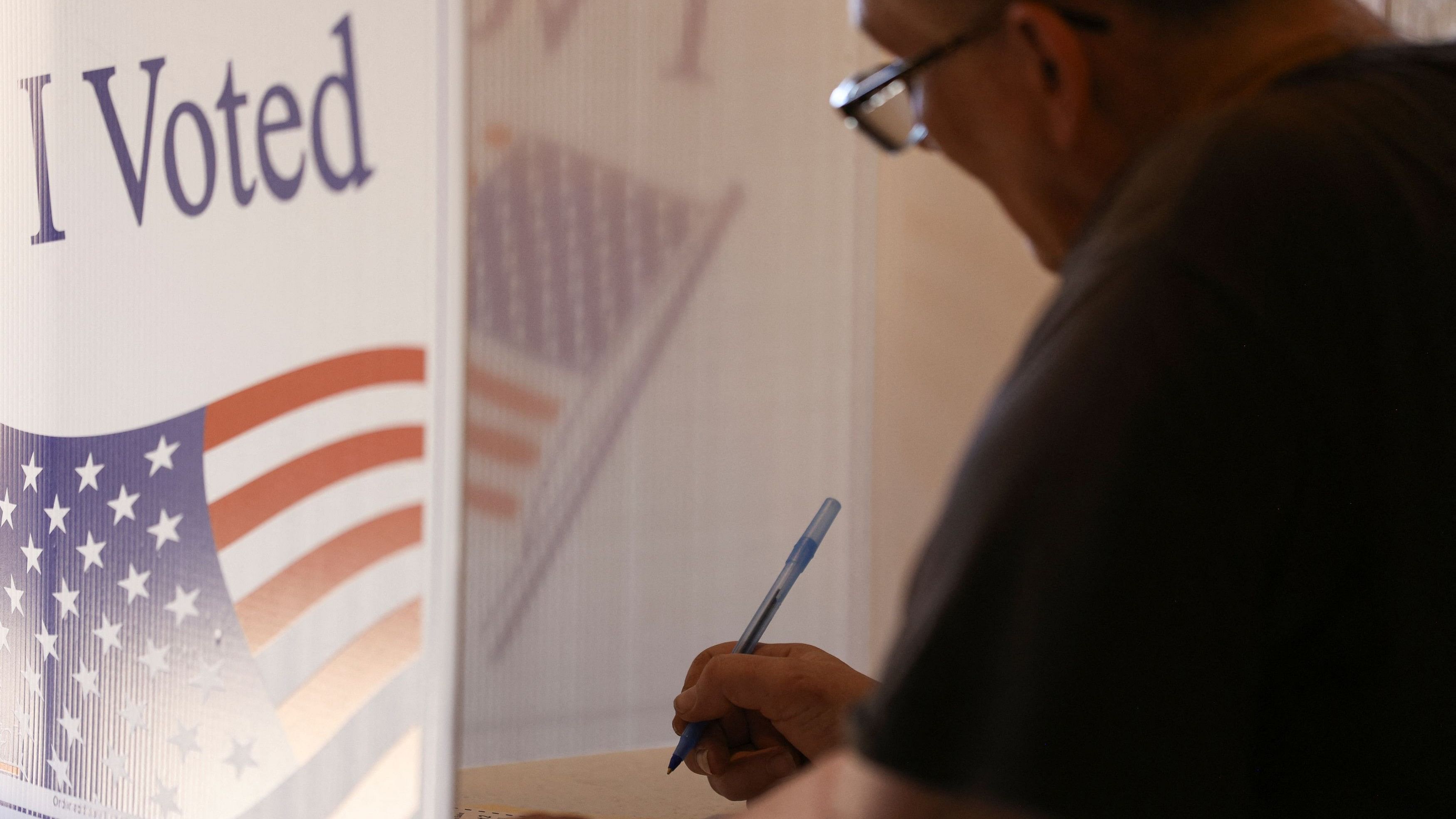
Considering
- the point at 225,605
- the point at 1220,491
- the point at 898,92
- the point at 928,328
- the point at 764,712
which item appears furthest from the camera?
the point at 225,605

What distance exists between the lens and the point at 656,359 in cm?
93

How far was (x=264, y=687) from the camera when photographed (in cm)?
112

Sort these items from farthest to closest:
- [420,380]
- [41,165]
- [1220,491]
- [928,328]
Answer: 1. [41,165]
2. [420,380]
3. [928,328]
4. [1220,491]

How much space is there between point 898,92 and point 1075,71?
111 mm

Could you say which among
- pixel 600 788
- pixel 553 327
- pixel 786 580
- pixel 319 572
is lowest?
pixel 600 788

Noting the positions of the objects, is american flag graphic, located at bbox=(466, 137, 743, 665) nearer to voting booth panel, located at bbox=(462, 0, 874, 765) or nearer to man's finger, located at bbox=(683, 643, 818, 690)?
voting booth panel, located at bbox=(462, 0, 874, 765)

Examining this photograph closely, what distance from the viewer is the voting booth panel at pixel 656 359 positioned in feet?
2.98

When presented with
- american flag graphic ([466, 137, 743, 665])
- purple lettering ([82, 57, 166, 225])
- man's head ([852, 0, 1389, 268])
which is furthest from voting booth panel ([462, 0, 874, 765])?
man's head ([852, 0, 1389, 268])

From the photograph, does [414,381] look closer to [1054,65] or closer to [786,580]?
[786,580]

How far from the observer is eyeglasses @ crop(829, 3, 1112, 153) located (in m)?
0.27

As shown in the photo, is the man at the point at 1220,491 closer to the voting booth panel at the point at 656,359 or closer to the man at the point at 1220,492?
the man at the point at 1220,492

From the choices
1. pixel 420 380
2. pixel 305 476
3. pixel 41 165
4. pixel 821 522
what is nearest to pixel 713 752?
pixel 821 522

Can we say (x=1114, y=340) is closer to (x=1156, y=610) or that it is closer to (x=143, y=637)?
(x=1156, y=610)

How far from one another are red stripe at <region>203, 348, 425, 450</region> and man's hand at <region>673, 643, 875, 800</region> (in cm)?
56
